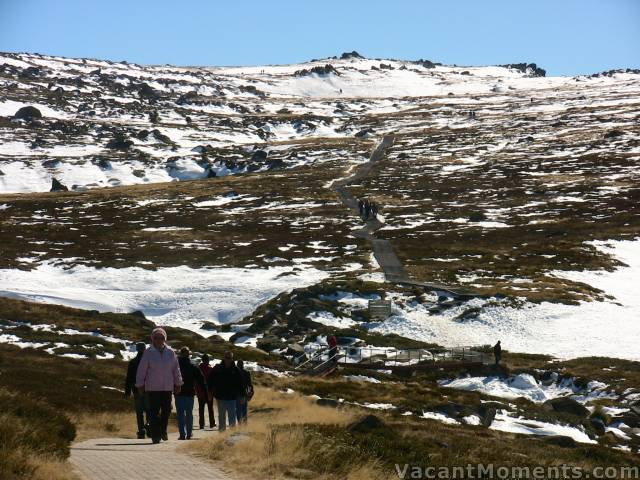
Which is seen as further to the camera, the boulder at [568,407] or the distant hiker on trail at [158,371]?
the boulder at [568,407]

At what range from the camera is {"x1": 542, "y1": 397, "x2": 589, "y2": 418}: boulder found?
25.5 m

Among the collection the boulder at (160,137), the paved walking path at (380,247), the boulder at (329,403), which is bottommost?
the boulder at (329,403)

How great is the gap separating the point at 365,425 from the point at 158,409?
443cm

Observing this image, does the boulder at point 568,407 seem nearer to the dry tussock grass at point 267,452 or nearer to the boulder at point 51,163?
the dry tussock grass at point 267,452

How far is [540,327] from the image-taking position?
1590 inches

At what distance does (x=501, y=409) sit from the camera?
82.6ft

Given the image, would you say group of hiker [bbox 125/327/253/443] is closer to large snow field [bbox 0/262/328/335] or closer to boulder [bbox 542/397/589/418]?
boulder [bbox 542/397/589/418]

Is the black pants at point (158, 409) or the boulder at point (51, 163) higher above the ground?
the boulder at point (51, 163)

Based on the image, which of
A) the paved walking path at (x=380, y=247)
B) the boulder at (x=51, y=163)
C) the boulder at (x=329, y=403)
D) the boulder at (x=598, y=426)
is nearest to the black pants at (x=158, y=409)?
the boulder at (x=329, y=403)

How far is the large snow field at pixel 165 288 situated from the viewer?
153 feet

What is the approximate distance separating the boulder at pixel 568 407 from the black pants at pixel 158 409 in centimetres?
1817

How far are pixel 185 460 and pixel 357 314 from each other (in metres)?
32.4

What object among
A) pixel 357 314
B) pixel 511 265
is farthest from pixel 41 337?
pixel 511 265

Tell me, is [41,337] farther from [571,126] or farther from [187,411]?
[571,126]
